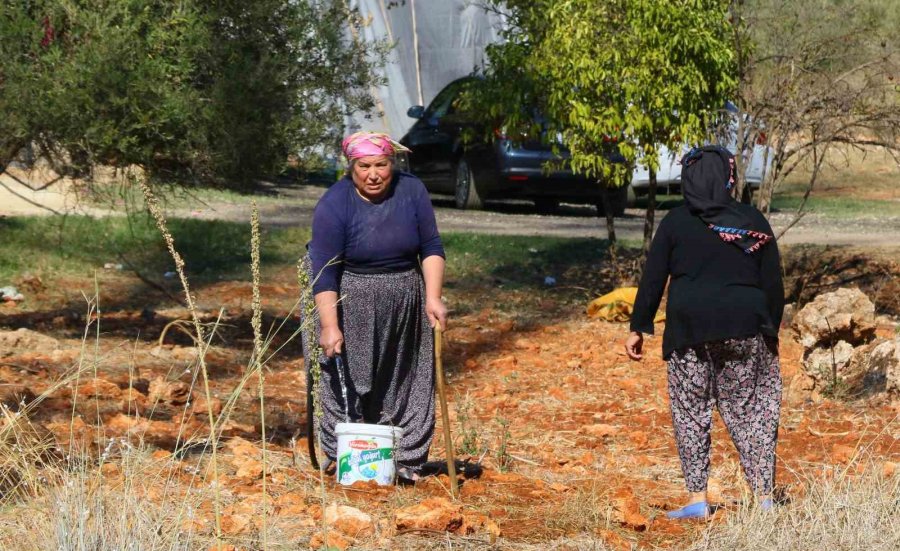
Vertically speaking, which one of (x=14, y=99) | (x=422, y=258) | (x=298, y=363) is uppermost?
(x=14, y=99)

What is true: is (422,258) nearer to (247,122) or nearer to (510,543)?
(510,543)

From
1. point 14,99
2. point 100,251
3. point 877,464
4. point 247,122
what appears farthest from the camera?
point 100,251

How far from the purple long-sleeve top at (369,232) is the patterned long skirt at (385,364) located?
3.0 inches

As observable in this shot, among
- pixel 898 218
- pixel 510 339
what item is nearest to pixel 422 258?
pixel 510 339

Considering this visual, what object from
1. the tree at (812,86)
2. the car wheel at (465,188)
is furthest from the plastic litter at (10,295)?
the car wheel at (465,188)

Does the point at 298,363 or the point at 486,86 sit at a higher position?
the point at 486,86

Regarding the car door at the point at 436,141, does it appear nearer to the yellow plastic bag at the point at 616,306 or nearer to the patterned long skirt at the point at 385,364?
the yellow plastic bag at the point at 616,306

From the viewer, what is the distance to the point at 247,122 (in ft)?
29.6

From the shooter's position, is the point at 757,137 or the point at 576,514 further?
the point at 757,137

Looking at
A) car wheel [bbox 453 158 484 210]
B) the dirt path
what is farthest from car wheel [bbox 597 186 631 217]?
car wheel [bbox 453 158 484 210]

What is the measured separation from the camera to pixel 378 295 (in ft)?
19.6

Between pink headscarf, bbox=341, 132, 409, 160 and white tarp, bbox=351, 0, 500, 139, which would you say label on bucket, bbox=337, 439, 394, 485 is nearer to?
pink headscarf, bbox=341, 132, 409, 160

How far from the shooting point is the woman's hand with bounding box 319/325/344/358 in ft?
19.1

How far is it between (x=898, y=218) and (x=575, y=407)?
10.5 m
